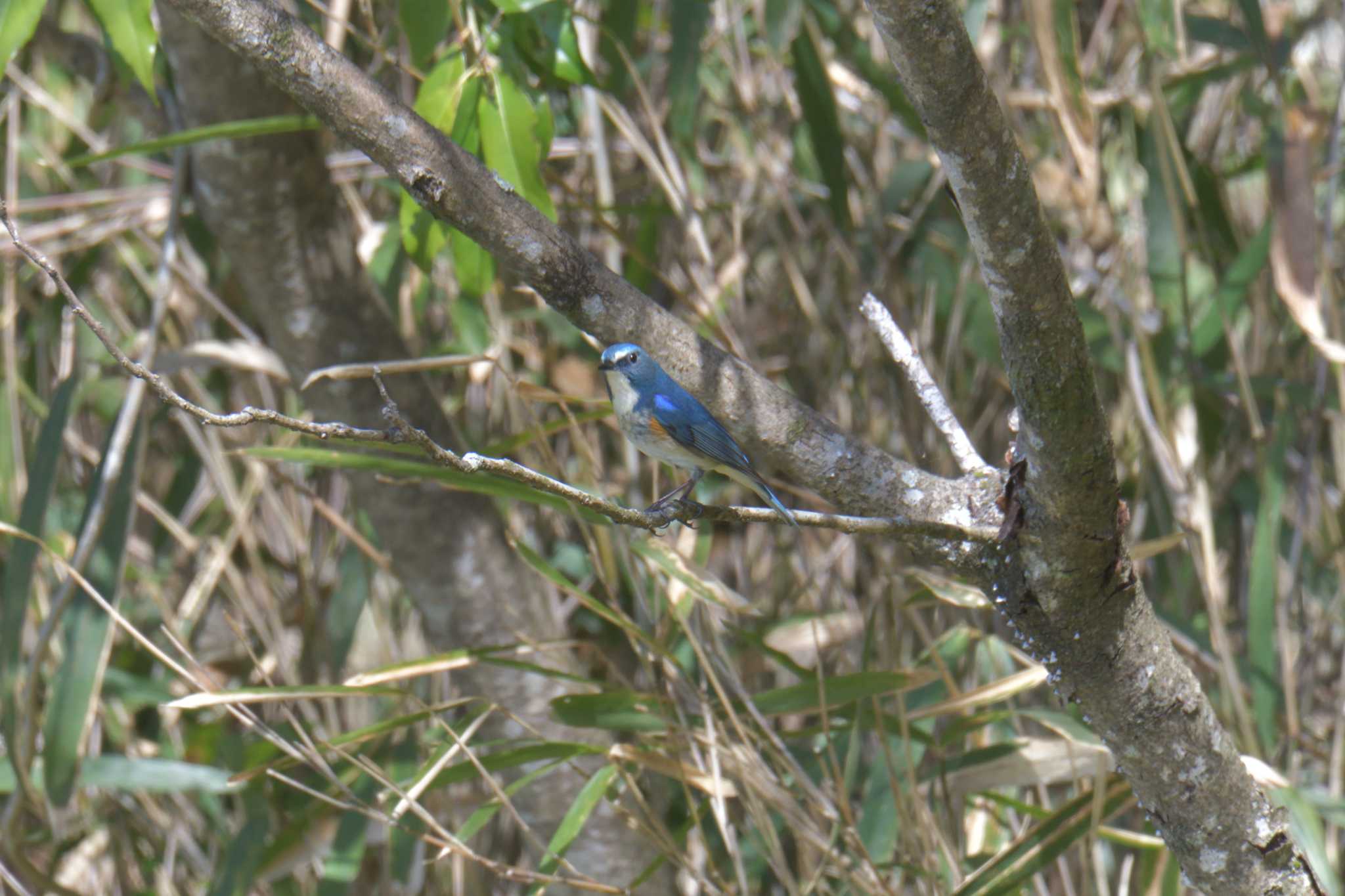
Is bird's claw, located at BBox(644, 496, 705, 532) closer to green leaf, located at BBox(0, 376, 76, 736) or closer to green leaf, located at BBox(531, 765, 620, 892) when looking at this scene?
green leaf, located at BBox(531, 765, 620, 892)

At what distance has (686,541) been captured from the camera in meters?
2.68

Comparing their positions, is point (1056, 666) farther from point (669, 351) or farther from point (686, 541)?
point (686, 541)

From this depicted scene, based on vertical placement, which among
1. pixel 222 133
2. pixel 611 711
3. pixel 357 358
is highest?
pixel 222 133

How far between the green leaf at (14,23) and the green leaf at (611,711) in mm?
1415

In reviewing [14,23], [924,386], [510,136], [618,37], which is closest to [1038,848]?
[924,386]

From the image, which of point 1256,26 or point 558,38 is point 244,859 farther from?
point 1256,26

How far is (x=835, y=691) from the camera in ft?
7.48

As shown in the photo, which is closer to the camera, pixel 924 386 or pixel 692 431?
pixel 924 386

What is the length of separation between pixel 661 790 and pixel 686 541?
27.1 inches

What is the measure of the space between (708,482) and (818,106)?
1.05 meters

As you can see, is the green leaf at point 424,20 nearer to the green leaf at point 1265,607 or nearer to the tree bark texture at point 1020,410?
the tree bark texture at point 1020,410

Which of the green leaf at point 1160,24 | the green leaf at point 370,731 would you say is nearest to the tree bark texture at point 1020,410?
the green leaf at point 370,731

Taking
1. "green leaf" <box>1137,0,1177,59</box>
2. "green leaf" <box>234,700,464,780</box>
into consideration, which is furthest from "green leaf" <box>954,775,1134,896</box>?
"green leaf" <box>1137,0,1177,59</box>

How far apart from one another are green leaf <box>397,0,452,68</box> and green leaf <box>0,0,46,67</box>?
21.4 inches
